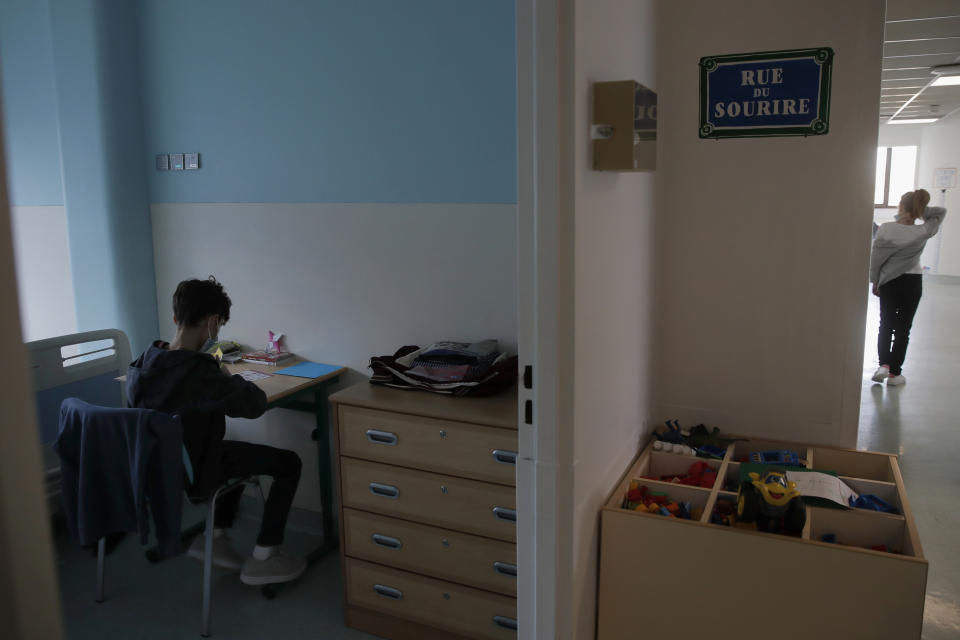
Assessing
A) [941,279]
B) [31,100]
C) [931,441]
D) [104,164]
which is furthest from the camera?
[941,279]

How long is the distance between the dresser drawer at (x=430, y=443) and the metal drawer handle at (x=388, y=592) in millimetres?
481

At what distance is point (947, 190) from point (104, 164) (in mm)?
12437

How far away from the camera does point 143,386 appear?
99.3 inches

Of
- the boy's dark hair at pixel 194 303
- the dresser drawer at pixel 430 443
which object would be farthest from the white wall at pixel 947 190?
the boy's dark hair at pixel 194 303

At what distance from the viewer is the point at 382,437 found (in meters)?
2.54

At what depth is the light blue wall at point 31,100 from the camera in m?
3.74

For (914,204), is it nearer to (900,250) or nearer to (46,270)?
(900,250)

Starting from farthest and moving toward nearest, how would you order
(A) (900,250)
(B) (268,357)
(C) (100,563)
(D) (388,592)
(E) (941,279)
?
1. (E) (941,279)
2. (A) (900,250)
3. (B) (268,357)
4. (C) (100,563)
5. (D) (388,592)

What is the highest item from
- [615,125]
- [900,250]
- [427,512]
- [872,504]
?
[615,125]

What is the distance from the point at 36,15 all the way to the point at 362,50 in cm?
197

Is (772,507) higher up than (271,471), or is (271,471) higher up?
(772,507)

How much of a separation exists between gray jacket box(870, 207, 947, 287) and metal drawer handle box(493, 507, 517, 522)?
4.28 meters

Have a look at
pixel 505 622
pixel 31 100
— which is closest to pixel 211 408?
pixel 505 622

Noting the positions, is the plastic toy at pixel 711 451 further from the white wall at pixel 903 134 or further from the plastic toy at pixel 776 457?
the white wall at pixel 903 134
